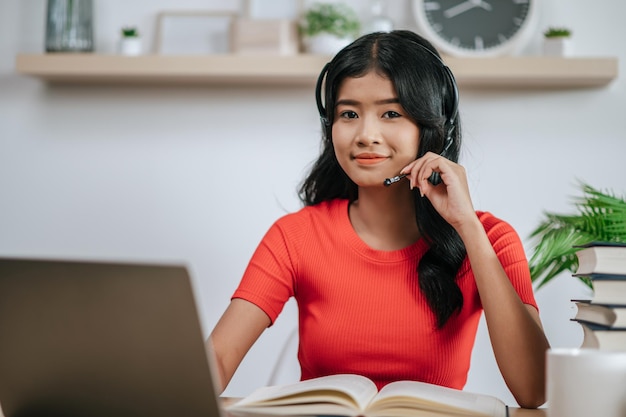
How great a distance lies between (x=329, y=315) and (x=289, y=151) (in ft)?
3.90

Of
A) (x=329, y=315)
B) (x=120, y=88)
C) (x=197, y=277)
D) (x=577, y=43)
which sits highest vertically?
(x=577, y=43)

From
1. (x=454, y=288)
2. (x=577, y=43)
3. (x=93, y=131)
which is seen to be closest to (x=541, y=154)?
(x=577, y=43)

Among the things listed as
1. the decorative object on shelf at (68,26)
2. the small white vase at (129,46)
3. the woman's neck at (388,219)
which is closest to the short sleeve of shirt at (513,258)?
the woman's neck at (388,219)

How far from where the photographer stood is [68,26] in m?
2.57

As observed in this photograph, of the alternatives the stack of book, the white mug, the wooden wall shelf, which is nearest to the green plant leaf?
the wooden wall shelf

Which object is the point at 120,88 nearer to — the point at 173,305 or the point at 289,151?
the point at 289,151

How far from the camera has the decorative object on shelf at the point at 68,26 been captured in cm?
256

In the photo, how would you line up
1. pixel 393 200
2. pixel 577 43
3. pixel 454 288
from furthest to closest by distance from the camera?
pixel 577 43 < pixel 393 200 < pixel 454 288

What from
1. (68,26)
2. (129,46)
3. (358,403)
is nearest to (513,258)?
(358,403)

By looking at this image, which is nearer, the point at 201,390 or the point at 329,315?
the point at 201,390

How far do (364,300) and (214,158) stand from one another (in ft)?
4.23

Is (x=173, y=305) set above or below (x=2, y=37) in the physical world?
below

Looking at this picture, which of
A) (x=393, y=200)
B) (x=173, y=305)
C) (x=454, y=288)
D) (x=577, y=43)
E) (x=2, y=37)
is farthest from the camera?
(x=2, y=37)

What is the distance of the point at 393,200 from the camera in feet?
5.08
